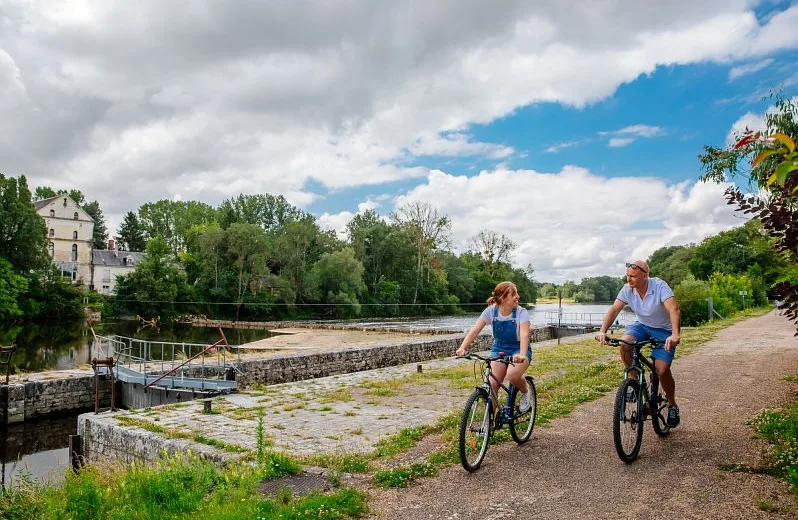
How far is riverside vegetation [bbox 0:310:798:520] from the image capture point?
4582mm

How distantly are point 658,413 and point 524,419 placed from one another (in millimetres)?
1392

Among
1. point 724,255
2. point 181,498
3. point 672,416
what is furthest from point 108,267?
point 672,416

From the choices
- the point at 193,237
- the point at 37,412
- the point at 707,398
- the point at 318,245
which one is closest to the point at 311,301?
the point at 318,245

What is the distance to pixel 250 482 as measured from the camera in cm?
→ 519

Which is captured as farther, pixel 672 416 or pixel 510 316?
pixel 672 416

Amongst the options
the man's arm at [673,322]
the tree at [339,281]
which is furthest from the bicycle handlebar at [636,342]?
the tree at [339,281]

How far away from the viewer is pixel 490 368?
5.55 m

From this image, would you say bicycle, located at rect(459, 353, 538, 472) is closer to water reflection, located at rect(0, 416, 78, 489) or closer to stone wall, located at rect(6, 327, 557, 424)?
water reflection, located at rect(0, 416, 78, 489)

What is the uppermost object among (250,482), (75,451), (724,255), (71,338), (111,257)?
(111,257)

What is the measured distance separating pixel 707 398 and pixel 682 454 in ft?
10.7

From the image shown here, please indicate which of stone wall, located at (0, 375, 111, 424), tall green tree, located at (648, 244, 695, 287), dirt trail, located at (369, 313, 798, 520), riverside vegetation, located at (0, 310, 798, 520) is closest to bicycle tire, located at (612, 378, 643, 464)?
dirt trail, located at (369, 313, 798, 520)

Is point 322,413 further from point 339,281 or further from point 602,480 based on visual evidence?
point 339,281

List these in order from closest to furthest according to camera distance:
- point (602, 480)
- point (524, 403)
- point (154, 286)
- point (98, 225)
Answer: point (602, 480), point (524, 403), point (154, 286), point (98, 225)

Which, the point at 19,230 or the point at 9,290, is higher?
the point at 19,230
